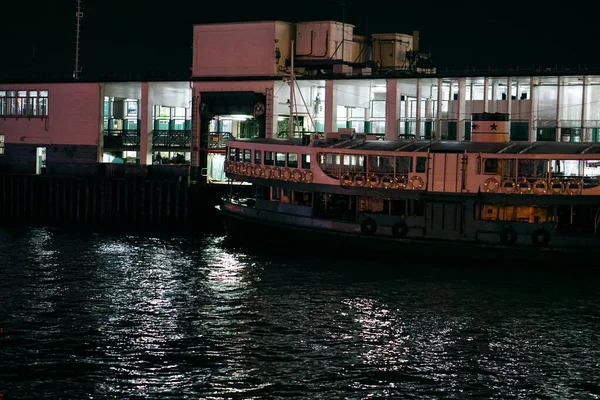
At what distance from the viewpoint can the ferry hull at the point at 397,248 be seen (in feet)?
140

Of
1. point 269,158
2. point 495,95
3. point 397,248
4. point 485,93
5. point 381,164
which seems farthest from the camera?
point 495,95

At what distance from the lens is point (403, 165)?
1809 inches

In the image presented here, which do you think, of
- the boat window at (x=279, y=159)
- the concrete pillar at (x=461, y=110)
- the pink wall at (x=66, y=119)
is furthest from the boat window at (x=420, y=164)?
the pink wall at (x=66, y=119)

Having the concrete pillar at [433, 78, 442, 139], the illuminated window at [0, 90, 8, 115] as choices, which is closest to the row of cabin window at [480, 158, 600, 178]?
the concrete pillar at [433, 78, 442, 139]

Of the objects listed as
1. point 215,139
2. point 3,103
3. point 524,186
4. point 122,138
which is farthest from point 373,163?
point 3,103

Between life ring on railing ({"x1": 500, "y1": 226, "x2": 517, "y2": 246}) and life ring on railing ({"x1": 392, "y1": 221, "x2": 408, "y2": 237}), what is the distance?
423cm

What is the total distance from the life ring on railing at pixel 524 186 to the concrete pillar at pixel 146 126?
3466 centimetres

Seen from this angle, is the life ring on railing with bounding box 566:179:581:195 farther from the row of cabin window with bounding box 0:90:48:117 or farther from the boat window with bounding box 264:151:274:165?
the row of cabin window with bounding box 0:90:48:117

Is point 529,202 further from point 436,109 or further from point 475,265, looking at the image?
point 436,109

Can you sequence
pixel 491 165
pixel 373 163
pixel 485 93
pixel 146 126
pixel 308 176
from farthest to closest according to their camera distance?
pixel 146 126, pixel 485 93, pixel 308 176, pixel 373 163, pixel 491 165

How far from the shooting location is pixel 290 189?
161ft

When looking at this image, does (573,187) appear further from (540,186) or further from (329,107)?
(329,107)

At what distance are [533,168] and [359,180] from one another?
25.3 ft

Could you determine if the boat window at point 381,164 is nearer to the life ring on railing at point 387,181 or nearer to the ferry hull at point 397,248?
the life ring on railing at point 387,181
